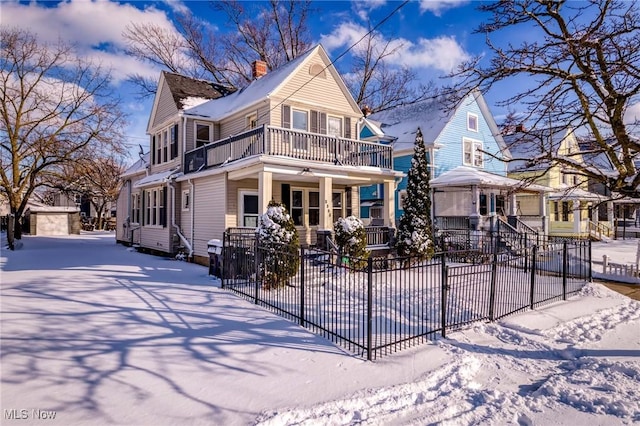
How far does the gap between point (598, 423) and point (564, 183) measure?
1303 inches

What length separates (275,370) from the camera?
195 inches

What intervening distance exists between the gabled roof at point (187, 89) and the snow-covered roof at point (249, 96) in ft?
2.79

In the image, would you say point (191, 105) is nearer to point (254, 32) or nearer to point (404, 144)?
point (404, 144)

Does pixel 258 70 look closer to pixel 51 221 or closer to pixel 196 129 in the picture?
pixel 196 129

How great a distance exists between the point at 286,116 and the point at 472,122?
15.1 meters

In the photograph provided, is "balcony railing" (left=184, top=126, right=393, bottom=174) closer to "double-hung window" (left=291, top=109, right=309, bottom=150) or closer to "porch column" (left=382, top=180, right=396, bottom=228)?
"porch column" (left=382, top=180, right=396, bottom=228)

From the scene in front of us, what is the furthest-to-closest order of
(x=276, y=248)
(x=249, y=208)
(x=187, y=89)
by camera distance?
(x=187, y=89), (x=249, y=208), (x=276, y=248)

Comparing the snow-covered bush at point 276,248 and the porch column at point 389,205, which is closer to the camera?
the snow-covered bush at point 276,248

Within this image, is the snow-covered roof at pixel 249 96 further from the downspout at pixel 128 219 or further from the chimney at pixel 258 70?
the downspout at pixel 128 219

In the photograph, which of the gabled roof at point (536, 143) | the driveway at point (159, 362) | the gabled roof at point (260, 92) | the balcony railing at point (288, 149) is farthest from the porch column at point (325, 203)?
the gabled roof at point (536, 143)

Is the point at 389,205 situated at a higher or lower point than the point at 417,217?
higher

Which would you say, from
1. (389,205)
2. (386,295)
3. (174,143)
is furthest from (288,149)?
(386,295)

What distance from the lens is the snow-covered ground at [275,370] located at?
3969 mm

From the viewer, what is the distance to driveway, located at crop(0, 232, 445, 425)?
3943mm
